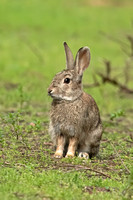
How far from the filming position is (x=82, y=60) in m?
6.57

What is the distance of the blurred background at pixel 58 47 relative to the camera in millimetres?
11094

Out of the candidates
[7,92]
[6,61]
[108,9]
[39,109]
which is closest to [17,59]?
[6,61]

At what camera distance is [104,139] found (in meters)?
7.78

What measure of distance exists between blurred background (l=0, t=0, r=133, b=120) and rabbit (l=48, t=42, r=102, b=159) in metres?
2.13

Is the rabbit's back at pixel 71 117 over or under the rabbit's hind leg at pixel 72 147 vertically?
over

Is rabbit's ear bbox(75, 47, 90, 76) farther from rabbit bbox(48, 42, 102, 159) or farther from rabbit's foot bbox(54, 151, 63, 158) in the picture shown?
rabbit's foot bbox(54, 151, 63, 158)

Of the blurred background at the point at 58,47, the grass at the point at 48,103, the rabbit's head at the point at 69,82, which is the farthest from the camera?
the blurred background at the point at 58,47

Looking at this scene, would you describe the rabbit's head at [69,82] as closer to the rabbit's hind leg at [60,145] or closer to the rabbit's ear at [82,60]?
the rabbit's ear at [82,60]

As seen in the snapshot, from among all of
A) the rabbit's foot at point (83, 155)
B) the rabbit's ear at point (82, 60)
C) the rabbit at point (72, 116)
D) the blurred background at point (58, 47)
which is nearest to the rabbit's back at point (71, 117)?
the rabbit at point (72, 116)

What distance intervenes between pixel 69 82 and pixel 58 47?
11436 millimetres

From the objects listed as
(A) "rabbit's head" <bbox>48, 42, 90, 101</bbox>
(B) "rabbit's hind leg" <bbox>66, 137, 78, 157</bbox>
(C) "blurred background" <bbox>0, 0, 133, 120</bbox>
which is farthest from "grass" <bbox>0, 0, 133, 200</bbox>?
(A) "rabbit's head" <bbox>48, 42, 90, 101</bbox>

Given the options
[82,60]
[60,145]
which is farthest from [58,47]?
[60,145]

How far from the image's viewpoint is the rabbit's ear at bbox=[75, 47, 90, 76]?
6.45 metres

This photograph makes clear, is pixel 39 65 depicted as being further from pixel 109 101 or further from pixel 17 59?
pixel 109 101
